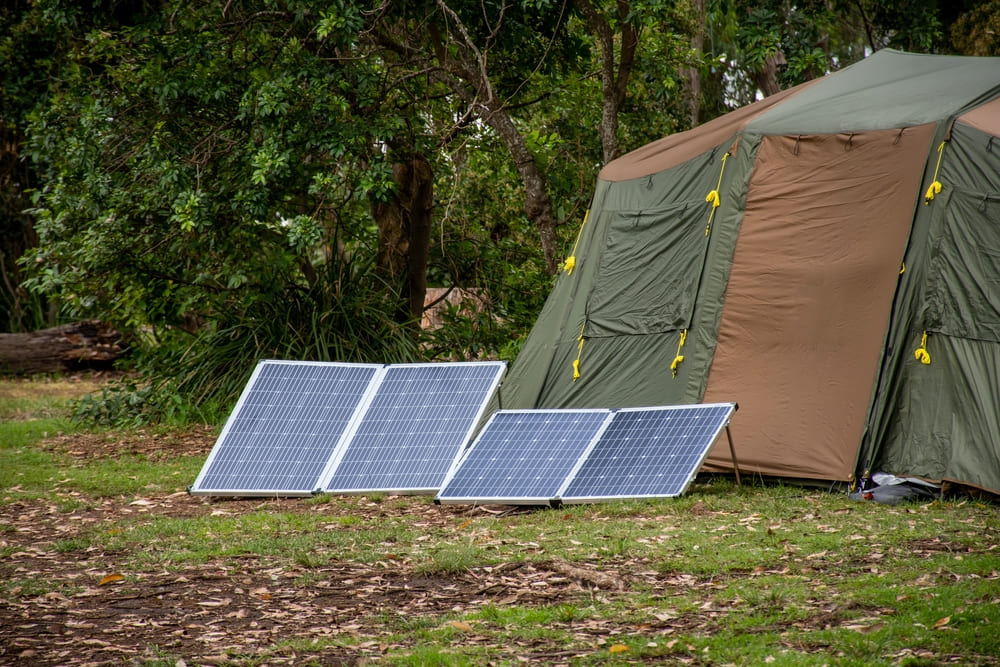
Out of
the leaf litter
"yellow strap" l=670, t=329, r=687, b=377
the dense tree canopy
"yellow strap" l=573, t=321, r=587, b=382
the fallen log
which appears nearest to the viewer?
the leaf litter

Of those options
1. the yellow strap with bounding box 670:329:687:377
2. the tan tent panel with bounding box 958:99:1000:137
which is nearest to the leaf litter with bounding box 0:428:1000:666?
the yellow strap with bounding box 670:329:687:377

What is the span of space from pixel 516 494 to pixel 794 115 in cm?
342

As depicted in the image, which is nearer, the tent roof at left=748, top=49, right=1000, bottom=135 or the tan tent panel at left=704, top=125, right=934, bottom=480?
the tan tent panel at left=704, top=125, right=934, bottom=480

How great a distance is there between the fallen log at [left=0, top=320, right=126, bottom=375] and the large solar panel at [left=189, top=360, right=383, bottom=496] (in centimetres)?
816

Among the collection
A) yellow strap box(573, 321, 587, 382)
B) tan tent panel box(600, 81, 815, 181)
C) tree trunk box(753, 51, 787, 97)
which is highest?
tree trunk box(753, 51, 787, 97)

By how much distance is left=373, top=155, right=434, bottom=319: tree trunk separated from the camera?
12.4 meters

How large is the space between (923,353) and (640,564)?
2.62m

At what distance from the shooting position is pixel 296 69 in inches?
397

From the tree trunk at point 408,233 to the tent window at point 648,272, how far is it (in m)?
4.11

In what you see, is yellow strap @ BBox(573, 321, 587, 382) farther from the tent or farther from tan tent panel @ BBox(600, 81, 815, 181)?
tan tent panel @ BBox(600, 81, 815, 181)

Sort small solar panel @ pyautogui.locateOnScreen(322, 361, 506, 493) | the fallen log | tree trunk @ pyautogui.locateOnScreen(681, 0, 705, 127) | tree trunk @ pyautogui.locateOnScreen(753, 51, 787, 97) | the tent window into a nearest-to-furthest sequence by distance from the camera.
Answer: small solar panel @ pyautogui.locateOnScreen(322, 361, 506, 493)
the tent window
tree trunk @ pyautogui.locateOnScreen(681, 0, 705, 127)
the fallen log
tree trunk @ pyautogui.locateOnScreen(753, 51, 787, 97)

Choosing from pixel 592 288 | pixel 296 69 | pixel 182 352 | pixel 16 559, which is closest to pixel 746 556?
pixel 592 288

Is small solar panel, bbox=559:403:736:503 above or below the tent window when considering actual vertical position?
below

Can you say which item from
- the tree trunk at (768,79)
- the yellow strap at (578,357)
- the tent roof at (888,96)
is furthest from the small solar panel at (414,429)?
the tree trunk at (768,79)
